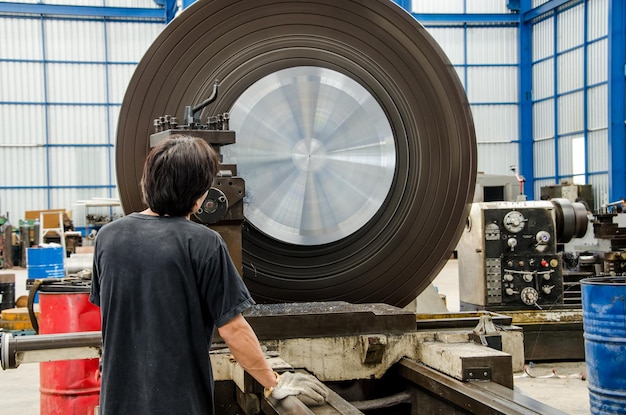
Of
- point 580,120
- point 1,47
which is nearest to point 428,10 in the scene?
point 580,120

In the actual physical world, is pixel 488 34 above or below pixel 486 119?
above

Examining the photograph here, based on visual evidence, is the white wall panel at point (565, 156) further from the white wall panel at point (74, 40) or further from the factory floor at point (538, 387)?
the factory floor at point (538, 387)

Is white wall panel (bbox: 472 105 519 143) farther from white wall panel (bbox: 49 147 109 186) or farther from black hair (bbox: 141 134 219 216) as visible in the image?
black hair (bbox: 141 134 219 216)

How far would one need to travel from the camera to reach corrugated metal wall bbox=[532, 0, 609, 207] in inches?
580

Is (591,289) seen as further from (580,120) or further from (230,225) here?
(580,120)

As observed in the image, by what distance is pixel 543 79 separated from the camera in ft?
55.6

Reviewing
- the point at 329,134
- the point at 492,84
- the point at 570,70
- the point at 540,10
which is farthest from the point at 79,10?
the point at 329,134

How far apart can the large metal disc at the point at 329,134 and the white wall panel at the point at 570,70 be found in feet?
43.5

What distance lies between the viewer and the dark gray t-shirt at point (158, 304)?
1642 millimetres

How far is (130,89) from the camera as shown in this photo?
306cm

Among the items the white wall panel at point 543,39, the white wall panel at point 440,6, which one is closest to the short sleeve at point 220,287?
the white wall panel at point 543,39

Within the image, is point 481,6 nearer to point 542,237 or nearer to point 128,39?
point 128,39

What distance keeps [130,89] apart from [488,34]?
1574 centimetres

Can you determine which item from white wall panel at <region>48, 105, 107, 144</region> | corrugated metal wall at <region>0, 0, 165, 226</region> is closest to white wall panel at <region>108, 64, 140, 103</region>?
corrugated metal wall at <region>0, 0, 165, 226</region>
